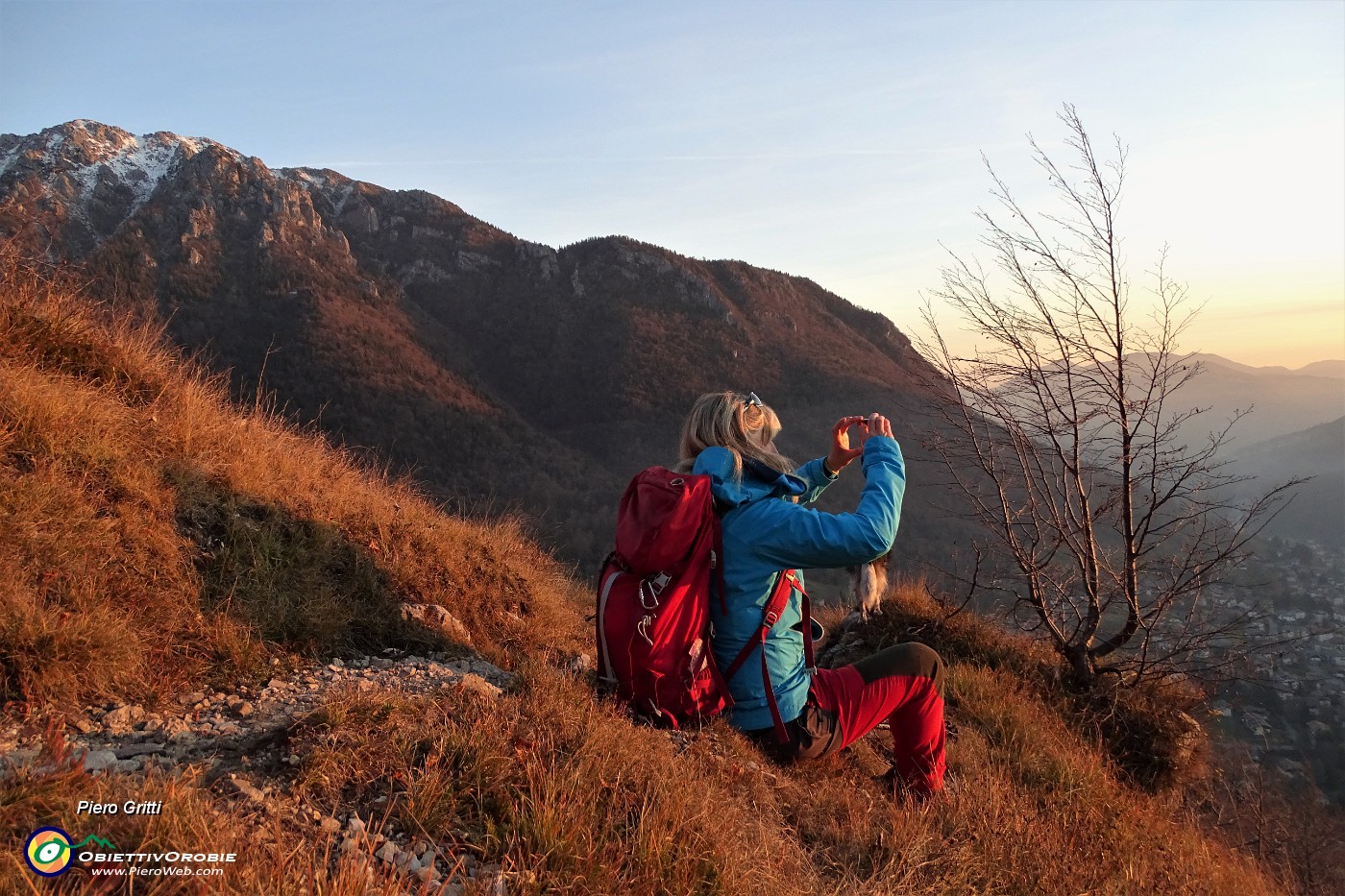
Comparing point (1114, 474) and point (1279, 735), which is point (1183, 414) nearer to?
point (1114, 474)

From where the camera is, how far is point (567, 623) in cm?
505

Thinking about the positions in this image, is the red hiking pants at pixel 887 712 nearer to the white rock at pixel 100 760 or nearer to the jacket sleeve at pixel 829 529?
the jacket sleeve at pixel 829 529

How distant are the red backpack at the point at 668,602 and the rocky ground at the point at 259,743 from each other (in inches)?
20.9

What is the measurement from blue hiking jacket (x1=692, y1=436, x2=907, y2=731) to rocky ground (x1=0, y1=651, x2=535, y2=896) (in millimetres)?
909

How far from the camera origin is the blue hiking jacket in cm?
208

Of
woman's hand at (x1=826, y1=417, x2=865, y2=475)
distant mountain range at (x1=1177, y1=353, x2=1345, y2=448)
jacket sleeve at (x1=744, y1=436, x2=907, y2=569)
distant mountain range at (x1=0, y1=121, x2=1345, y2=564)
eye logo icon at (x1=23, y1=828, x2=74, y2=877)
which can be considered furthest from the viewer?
distant mountain range at (x1=1177, y1=353, x2=1345, y2=448)

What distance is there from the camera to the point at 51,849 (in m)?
1.24

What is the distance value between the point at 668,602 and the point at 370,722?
0.97 meters

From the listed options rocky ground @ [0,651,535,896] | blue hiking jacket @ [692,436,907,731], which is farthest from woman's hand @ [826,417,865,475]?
rocky ground @ [0,651,535,896]

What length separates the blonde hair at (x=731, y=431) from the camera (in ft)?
7.89

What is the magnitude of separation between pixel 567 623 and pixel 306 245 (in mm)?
57866

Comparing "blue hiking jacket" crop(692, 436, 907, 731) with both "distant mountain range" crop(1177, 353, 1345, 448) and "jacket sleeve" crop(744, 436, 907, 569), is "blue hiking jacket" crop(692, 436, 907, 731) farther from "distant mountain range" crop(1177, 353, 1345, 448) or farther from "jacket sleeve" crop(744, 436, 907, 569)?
"distant mountain range" crop(1177, 353, 1345, 448)

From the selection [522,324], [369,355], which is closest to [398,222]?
[522,324]

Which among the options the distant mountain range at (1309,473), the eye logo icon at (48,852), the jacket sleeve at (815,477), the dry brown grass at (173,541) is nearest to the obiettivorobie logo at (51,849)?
the eye logo icon at (48,852)
